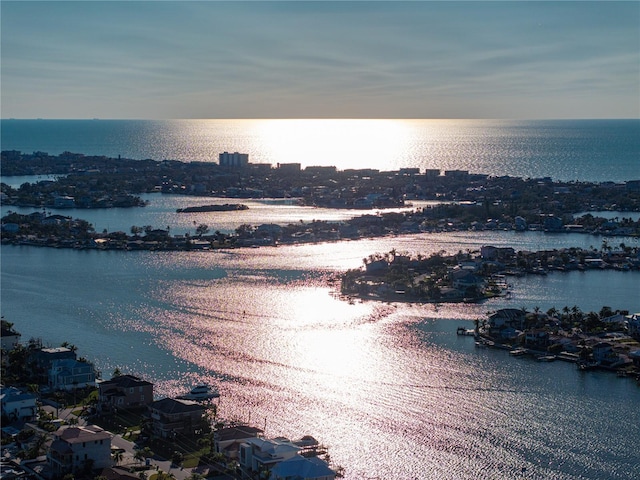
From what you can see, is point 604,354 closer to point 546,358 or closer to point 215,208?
point 546,358

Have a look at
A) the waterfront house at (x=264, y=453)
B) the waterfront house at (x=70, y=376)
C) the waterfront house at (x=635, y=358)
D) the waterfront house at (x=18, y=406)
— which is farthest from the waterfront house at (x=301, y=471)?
the waterfront house at (x=635, y=358)

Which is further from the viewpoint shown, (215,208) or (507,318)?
(215,208)

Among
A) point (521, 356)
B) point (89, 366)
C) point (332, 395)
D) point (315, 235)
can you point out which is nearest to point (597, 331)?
point (521, 356)

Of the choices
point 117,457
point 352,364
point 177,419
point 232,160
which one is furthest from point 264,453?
point 232,160

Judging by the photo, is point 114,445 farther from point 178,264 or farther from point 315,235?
point 315,235

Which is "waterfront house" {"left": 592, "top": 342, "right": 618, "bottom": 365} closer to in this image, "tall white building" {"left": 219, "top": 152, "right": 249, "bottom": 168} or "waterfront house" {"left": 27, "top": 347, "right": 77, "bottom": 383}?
"waterfront house" {"left": 27, "top": 347, "right": 77, "bottom": 383}

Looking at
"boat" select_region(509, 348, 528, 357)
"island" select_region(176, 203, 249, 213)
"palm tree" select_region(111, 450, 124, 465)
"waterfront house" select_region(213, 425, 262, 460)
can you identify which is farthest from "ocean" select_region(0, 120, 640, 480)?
"island" select_region(176, 203, 249, 213)
